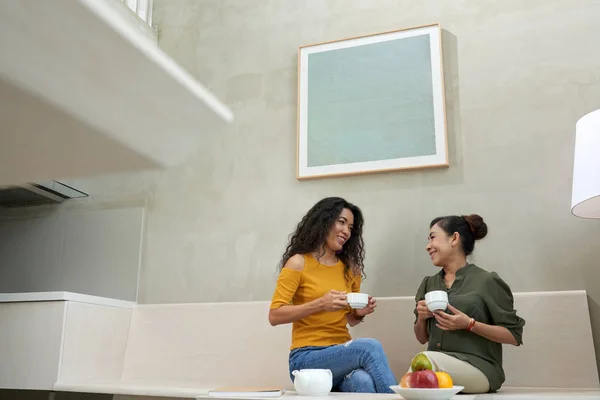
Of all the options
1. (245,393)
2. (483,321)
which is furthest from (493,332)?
(245,393)

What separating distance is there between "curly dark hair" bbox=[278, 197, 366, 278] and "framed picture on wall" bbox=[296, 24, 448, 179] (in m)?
0.54

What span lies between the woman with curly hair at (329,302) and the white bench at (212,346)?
0.36 metres

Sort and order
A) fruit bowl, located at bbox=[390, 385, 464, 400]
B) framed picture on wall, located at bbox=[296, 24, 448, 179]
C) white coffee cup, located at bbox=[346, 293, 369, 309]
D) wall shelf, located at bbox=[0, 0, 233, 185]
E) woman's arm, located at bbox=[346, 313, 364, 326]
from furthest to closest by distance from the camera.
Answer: framed picture on wall, located at bbox=[296, 24, 448, 179] → woman's arm, located at bbox=[346, 313, 364, 326] → white coffee cup, located at bbox=[346, 293, 369, 309] → fruit bowl, located at bbox=[390, 385, 464, 400] → wall shelf, located at bbox=[0, 0, 233, 185]

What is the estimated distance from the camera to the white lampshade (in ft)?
6.78

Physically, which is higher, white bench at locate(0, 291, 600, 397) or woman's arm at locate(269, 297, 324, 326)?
woman's arm at locate(269, 297, 324, 326)

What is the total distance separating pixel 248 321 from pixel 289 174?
83cm

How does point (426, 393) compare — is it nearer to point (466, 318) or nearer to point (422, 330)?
point (466, 318)

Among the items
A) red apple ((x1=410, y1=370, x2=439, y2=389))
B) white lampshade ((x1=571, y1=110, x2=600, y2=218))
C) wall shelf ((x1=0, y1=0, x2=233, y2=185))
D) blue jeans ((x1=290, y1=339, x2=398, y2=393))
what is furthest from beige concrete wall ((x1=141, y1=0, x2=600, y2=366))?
wall shelf ((x1=0, y1=0, x2=233, y2=185))

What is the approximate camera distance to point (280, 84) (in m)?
3.26

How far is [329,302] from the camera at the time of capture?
204cm

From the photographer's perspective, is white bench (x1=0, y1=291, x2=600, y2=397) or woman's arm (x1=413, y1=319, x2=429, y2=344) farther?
white bench (x1=0, y1=291, x2=600, y2=397)

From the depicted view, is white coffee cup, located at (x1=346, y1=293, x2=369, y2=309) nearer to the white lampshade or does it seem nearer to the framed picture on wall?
the white lampshade

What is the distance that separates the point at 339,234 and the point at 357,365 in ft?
1.96

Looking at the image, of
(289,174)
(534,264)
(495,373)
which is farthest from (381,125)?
(495,373)
